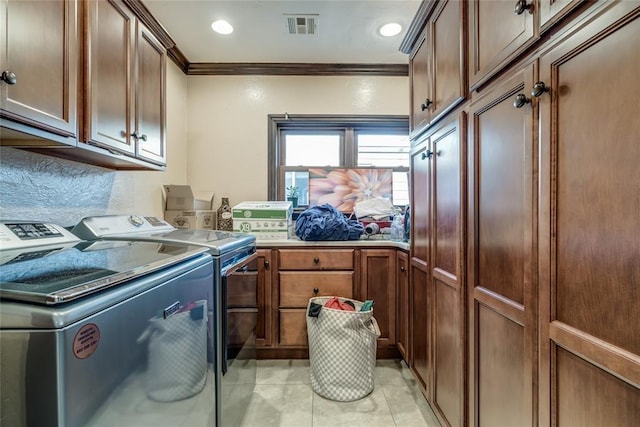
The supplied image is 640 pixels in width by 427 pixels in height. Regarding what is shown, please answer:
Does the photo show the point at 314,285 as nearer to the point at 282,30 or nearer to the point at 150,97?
Answer: the point at 150,97

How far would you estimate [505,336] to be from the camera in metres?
0.94

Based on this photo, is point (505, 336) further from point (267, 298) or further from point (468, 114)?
point (267, 298)

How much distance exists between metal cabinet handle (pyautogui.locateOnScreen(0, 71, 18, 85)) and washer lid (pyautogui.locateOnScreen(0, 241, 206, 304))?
509 millimetres

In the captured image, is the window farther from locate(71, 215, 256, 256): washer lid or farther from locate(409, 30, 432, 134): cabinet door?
locate(71, 215, 256, 256): washer lid

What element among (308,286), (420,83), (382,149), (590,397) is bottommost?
(308,286)

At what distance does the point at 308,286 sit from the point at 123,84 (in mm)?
1582

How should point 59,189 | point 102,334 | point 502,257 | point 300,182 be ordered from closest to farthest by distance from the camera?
point 102,334 < point 502,257 < point 59,189 < point 300,182

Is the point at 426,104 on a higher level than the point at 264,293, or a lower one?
higher

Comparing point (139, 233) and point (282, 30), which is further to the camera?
point (282, 30)

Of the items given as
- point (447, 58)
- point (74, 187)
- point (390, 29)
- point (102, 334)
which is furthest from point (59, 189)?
point (390, 29)

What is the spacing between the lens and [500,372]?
970mm

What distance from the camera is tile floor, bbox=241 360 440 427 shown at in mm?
1580

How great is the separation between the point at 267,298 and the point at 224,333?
83 cm

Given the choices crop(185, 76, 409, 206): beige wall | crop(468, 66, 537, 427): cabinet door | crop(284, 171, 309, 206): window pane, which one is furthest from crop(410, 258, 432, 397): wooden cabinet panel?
crop(185, 76, 409, 206): beige wall
